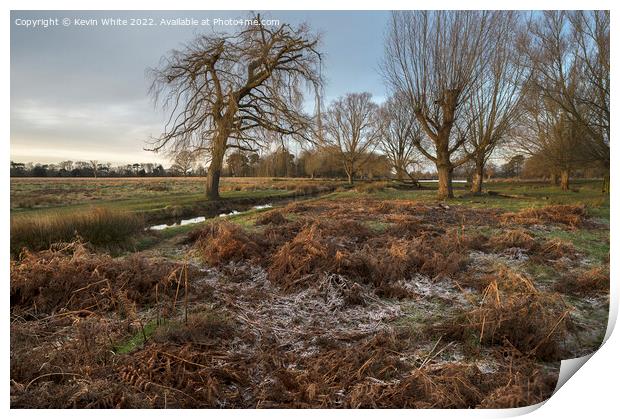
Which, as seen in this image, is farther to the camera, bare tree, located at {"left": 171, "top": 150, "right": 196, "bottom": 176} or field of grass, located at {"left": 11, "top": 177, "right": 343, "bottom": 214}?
bare tree, located at {"left": 171, "top": 150, "right": 196, "bottom": 176}

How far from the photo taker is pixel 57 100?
271cm

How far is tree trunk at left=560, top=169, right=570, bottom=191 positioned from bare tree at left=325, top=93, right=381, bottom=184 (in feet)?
6.61

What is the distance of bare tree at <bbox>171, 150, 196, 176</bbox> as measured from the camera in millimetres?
3062

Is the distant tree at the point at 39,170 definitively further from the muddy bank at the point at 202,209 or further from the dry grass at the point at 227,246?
the dry grass at the point at 227,246

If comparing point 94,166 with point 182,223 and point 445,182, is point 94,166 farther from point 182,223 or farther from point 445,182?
point 445,182

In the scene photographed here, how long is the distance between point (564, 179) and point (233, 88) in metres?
3.60

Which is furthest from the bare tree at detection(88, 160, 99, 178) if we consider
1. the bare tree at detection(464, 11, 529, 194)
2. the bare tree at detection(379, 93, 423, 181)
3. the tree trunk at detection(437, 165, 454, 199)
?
the bare tree at detection(464, 11, 529, 194)

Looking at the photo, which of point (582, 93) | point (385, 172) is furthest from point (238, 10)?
point (582, 93)

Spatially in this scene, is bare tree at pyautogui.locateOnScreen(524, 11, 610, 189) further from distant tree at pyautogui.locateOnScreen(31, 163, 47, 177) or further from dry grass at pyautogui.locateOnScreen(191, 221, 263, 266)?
distant tree at pyautogui.locateOnScreen(31, 163, 47, 177)

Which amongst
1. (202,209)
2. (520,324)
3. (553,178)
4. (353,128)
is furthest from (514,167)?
(202,209)

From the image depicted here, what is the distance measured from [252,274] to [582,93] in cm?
367

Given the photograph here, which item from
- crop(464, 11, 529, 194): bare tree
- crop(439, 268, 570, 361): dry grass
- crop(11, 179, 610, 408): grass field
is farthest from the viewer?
crop(464, 11, 529, 194): bare tree

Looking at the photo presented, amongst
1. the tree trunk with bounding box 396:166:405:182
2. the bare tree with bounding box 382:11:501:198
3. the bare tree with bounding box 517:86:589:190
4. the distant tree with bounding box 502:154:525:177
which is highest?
the bare tree with bounding box 382:11:501:198
